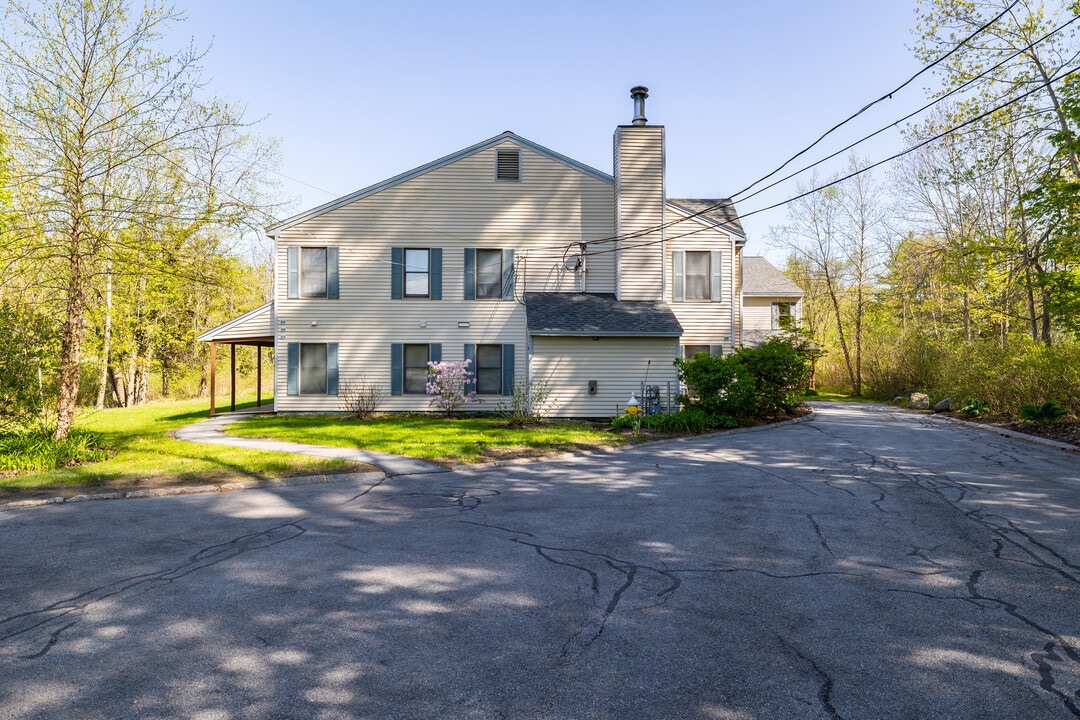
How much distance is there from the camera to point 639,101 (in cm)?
2166

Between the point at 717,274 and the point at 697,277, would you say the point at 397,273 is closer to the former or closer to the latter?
the point at 697,277

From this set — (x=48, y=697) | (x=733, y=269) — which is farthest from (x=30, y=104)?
(x=733, y=269)

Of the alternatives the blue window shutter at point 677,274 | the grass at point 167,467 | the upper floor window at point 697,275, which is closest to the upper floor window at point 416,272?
the blue window shutter at point 677,274

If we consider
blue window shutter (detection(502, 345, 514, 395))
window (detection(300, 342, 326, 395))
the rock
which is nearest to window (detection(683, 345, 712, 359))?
blue window shutter (detection(502, 345, 514, 395))

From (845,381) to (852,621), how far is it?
1428 inches

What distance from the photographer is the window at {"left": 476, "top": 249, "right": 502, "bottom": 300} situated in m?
21.0

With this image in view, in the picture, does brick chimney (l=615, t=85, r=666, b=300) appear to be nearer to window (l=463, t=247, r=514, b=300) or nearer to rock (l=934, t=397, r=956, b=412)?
window (l=463, t=247, r=514, b=300)

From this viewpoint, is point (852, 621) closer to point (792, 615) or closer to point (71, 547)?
point (792, 615)

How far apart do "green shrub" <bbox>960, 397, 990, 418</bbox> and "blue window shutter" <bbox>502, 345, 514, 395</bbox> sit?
45.8 feet

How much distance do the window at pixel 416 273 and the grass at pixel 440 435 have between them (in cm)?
426

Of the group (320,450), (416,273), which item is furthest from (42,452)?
(416,273)

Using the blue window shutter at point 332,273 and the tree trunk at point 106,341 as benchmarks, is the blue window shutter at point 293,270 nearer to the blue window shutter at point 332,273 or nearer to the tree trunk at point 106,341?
the blue window shutter at point 332,273

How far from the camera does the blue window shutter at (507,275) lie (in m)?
21.0

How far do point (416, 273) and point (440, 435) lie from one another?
7.68 meters
